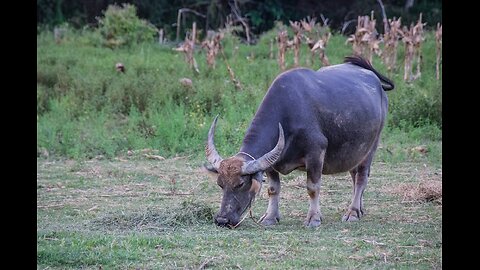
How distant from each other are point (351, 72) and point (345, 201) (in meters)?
1.46

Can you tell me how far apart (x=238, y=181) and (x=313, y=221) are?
36.5 inches

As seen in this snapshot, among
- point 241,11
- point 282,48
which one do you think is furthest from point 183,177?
point 241,11

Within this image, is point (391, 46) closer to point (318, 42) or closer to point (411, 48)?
point (411, 48)

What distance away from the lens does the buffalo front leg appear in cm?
816

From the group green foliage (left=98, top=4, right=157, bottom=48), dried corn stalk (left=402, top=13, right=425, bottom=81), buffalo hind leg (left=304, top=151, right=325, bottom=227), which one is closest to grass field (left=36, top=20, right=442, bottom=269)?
buffalo hind leg (left=304, top=151, right=325, bottom=227)

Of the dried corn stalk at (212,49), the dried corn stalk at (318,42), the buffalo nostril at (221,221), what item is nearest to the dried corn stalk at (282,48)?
the dried corn stalk at (318,42)

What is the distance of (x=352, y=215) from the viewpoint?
8477 mm

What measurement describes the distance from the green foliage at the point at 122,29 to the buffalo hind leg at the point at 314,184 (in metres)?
14.4

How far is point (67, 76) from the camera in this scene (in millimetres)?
17516

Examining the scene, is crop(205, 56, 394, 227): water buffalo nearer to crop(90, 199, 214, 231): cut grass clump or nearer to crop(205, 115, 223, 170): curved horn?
crop(205, 115, 223, 170): curved horn

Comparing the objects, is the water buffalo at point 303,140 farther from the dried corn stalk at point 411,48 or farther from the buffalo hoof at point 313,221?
the dried corn stalk at point 411,48

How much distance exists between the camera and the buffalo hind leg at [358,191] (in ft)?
27.9

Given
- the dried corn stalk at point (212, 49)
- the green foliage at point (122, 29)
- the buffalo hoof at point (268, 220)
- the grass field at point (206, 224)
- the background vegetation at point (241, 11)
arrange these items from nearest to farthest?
the grass field at point (206, 224), the buffalo hoof at point (268, 220), the dried corn stalk at point (212, 49), the green foliage at point (122, 29), the background vegetation at point (241, 11)
